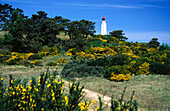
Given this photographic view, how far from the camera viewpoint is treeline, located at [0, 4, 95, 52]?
2777 cm

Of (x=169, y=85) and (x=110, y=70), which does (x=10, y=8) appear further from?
(x=169, y=85)

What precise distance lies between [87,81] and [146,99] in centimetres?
388

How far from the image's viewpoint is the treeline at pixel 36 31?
27.8 metres

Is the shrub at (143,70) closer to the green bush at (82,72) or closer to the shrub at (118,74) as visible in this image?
the shrub at (118,74)

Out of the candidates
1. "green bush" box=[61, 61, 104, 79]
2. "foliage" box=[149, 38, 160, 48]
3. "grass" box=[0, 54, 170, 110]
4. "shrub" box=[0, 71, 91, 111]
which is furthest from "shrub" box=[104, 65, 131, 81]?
"foliage" box=[149, 38, 160, 48]

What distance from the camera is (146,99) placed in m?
7.07

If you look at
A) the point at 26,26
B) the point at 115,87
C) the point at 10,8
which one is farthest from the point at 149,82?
the point at 10,8

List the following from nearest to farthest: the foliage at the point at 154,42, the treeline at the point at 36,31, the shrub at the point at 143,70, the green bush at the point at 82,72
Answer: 1. the green bush at the point at 82,72
2. the shrub at the point at 143,70
3. the treeline at the point at 36,31
4. the foliage at the point at 154,42

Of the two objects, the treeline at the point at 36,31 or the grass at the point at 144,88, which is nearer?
the grass at the point at 144,88

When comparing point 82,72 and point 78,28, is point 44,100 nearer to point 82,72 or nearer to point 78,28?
point 82,72

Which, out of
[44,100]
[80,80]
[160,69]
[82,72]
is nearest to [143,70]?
[160,69]

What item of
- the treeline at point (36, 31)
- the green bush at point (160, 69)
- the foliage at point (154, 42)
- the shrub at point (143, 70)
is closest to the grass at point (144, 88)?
the shrub at point (143, 70)

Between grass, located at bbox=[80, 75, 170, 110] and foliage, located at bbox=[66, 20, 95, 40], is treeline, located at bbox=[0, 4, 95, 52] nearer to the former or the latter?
foliage, located at bbox=[66, 20, 95, 40]

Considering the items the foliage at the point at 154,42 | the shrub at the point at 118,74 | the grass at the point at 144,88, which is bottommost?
the grass at the point at 144,88
